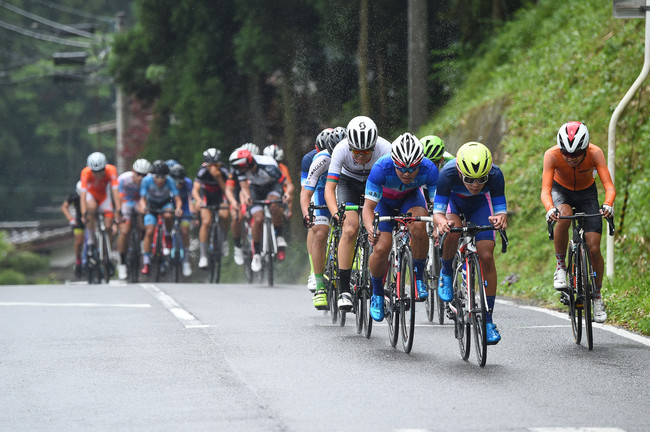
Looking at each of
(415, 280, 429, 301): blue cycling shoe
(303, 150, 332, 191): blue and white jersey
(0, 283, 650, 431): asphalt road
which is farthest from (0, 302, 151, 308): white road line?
(415, 280, 429, 301): blue cycling shoe

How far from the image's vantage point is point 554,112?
18250mm

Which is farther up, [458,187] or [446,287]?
[458,187]

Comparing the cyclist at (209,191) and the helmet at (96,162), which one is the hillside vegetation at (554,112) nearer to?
the cyclist at (209,191)

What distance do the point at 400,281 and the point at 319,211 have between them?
2.68 meters

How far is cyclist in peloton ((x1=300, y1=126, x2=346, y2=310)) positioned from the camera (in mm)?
10969

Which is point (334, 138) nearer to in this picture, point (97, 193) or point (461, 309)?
point (461, 309)

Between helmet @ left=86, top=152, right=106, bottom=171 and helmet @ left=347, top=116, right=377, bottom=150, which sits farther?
helmet @ left=86, top=152, right=106, bottom=171

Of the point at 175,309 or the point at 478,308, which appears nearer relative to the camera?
the point at 478,308

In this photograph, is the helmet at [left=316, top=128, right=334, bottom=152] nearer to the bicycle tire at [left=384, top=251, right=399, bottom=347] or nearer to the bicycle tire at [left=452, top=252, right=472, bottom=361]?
the bicycle tire at [left=384, top=251, right=399, bottom=347]

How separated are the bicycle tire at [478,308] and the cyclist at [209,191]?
11.0 m

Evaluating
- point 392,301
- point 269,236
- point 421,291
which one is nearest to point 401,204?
point 421,291

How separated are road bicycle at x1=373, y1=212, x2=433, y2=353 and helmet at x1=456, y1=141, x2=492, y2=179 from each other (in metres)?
0.71

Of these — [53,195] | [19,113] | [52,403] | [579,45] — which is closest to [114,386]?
[52,403]

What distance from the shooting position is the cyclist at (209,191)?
18797 mm
